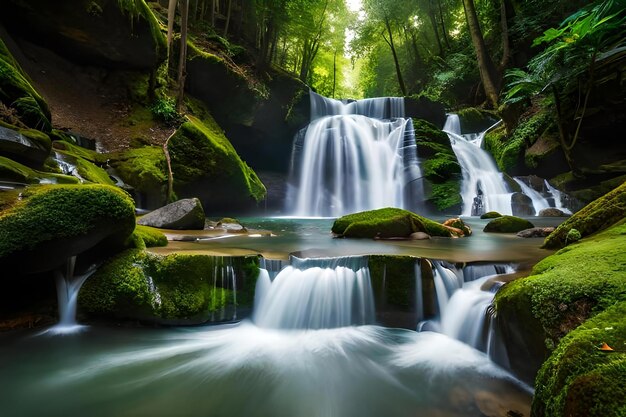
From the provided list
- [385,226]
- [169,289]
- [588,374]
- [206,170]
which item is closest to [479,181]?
[385,226]

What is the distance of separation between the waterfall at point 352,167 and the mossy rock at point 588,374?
1319cm

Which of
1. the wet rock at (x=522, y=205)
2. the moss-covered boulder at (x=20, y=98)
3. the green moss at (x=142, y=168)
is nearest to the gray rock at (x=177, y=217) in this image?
the green moss at (x=142, y=168)

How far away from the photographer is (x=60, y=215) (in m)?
3.41

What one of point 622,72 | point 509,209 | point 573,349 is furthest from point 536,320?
point 622,72

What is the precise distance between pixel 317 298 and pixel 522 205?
37.1 ft

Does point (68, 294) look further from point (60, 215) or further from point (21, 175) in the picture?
point (21, 175)

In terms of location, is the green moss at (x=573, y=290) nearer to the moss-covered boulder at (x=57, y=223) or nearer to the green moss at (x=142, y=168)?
the moss-covered boulder at (x=57, y=223)

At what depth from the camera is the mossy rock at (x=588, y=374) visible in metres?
1.31

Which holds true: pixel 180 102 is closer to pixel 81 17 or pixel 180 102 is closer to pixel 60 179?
pixel 81 17

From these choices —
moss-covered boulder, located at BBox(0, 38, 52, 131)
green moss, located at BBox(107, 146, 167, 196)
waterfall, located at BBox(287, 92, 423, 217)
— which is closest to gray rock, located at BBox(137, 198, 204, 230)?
green moss, located at BBox(107, 146, 167, 196)

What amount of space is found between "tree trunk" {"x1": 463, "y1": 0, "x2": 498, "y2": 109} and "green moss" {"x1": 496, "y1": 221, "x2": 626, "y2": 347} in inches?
713

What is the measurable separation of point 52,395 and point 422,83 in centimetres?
2993

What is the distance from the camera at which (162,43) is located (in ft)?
40.1

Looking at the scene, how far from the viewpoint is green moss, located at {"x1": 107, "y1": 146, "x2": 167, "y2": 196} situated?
902 cm
